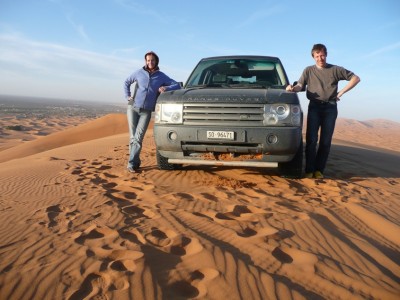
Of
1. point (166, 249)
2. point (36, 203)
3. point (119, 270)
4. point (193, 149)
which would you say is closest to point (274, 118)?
point (193, 149)

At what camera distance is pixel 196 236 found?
8.21ft

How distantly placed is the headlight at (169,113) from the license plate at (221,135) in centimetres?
45

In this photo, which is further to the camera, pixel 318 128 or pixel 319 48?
pixel 318 128

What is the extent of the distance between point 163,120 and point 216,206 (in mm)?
1499

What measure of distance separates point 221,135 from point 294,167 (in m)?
1.25

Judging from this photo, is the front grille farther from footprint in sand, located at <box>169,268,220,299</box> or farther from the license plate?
footprint in sand, located at <box>169,268,220,299</box>

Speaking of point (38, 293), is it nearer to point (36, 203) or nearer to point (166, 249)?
point (166, 249)

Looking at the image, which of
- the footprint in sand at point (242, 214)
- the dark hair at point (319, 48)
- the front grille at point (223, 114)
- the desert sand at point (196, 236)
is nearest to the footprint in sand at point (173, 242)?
the desert sand at point (196, 236)

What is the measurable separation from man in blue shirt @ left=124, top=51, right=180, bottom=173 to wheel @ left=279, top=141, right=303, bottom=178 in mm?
2059

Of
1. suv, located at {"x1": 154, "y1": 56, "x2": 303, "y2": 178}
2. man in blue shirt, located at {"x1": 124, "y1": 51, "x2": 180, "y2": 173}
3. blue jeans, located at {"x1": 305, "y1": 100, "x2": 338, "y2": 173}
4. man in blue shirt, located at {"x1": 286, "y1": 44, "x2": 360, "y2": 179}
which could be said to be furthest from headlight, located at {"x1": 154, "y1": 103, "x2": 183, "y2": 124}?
blue jeans, located at {"x1": 305, "y1": 100, "x2": 338, "y2": 173}

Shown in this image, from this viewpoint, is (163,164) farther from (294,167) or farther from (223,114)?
(294,167)

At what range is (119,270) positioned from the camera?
77.9 inches

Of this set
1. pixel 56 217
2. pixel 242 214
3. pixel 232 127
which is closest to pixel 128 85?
pixel 232 127

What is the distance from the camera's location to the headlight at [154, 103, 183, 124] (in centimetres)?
408
